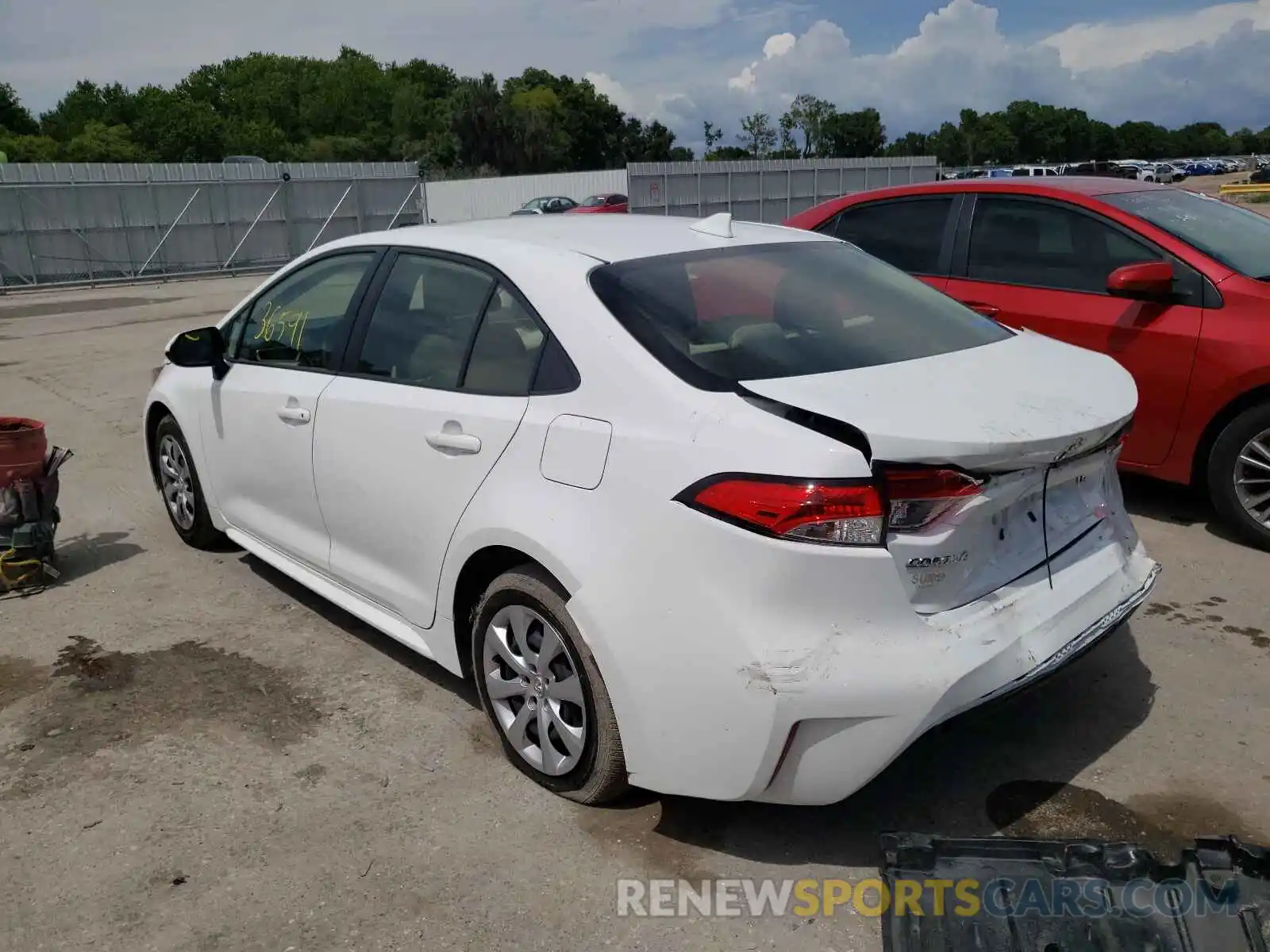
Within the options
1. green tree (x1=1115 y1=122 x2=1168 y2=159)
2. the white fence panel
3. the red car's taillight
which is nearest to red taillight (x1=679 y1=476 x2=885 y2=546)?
the red car's taillight

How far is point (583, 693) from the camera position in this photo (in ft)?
9.45

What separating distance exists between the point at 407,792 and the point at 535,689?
55cm

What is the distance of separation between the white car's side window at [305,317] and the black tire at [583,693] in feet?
4.49

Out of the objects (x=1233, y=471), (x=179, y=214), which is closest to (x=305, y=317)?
(x=1233, y=471)

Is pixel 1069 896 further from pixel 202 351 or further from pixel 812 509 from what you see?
pixel 202 351

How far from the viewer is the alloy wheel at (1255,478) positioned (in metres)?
4.73

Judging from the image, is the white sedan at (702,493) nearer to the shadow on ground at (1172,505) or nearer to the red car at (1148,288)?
the red car at (1148,288)

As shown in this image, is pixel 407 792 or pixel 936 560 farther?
pixel 407 792

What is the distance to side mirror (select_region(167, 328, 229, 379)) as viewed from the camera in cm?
455

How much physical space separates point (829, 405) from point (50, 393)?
9.66 metres

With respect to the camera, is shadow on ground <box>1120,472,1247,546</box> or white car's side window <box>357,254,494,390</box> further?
shadow on ground <box>1120,472,1247,546</box>

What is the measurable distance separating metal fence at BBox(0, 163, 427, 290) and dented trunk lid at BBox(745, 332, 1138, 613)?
24188 millimetres

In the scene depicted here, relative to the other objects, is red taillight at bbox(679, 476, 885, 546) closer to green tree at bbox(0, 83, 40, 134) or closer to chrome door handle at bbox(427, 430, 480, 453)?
chrome door handle at bbox(427, 430, 480, 453)

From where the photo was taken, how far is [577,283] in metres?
A: 3.11
